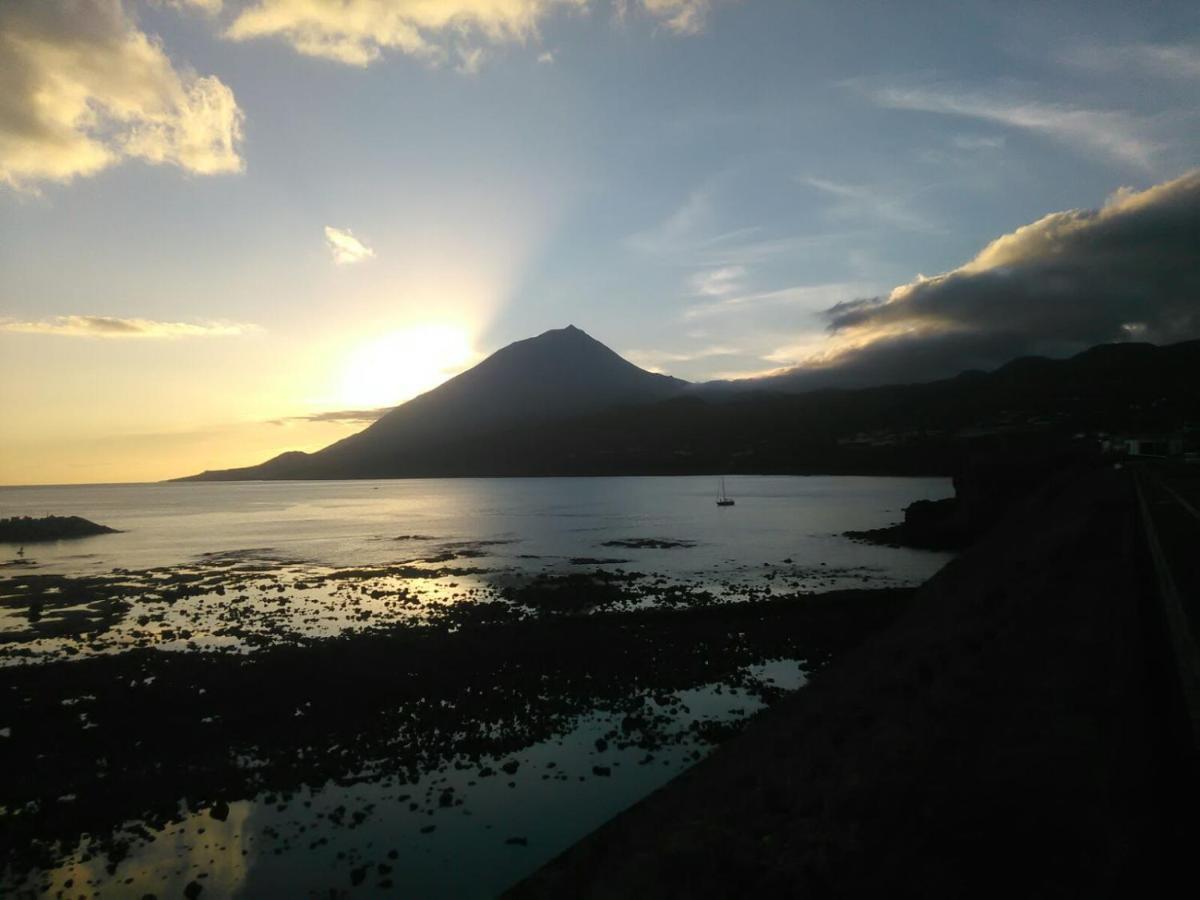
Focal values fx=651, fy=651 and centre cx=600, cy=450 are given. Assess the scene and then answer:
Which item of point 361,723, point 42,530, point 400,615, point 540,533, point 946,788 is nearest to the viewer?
point 946,788

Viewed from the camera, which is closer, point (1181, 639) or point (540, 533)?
point (1181, 639)

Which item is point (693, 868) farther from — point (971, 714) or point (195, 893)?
point (195, 893)

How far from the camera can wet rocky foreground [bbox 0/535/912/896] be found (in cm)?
1294

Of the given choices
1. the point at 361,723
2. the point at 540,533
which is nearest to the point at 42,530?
the point at 540,533

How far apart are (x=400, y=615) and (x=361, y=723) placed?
1557 centimetres

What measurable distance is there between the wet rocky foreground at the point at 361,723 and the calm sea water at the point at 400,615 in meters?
0.08

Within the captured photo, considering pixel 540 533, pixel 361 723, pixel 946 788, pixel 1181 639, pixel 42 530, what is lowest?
pixel 540 533

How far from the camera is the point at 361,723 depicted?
19219 mm

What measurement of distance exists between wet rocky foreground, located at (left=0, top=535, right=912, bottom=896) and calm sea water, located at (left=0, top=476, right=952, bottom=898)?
0.08 metres

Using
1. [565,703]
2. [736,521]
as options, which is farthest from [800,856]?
[736,521]

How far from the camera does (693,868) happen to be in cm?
872

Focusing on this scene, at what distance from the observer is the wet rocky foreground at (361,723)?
42.4 feet

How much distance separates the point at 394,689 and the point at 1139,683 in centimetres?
1993

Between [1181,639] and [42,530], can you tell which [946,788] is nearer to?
[1181,639]
